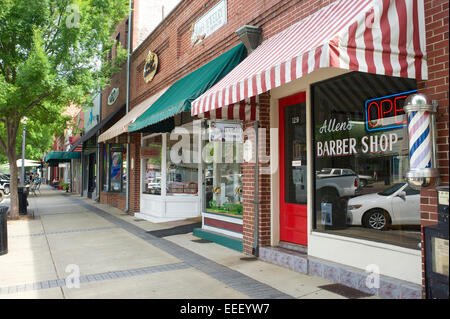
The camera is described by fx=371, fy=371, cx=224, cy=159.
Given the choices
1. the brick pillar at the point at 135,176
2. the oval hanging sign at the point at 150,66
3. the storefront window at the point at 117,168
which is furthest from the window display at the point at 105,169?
the oval hanging sign at the point at 150,66

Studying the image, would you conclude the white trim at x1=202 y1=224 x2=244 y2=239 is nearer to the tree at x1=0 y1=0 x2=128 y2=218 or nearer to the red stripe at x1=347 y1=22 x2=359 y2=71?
the red stripe at x1=347 y1=22 x2=359 y2=71

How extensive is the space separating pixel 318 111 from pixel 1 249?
6203mm

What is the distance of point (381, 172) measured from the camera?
467 cm

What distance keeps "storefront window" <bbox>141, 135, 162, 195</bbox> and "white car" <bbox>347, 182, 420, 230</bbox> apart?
7406mm

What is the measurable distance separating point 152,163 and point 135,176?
1352 millimetres

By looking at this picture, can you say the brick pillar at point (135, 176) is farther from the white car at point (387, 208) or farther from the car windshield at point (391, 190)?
the car windshield at point (391, 190)

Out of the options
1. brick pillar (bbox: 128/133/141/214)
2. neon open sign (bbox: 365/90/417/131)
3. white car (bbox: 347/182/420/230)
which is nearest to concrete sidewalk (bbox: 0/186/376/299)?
white car (bbox: 347/182/420/230)

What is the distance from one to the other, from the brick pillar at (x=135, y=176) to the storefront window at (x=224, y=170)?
463 cm

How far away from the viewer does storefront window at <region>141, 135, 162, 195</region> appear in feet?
38.0

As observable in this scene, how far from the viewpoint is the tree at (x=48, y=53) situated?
404 inches

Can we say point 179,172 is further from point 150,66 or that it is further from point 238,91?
point 238,91

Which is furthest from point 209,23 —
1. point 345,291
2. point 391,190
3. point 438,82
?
point 345,291

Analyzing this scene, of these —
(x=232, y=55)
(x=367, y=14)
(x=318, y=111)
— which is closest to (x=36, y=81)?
(x=232, y=55)

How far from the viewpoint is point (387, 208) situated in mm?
4684
